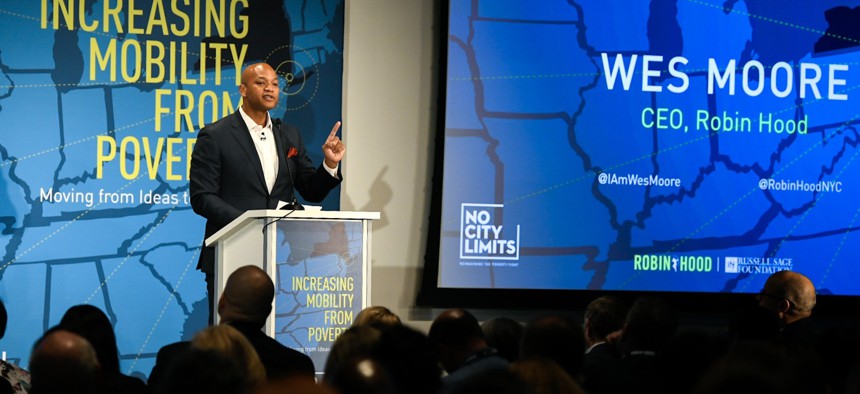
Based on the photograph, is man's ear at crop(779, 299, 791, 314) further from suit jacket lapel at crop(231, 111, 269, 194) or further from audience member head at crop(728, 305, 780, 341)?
suit jacket lapel at crop(231, 111, 269, 194)

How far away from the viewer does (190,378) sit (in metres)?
2.40

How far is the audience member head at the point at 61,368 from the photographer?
247 cm

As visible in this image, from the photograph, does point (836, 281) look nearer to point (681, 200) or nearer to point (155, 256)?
point (681, 200)

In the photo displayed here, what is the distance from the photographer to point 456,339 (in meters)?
3.71

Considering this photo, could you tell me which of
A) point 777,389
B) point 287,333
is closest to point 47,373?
point 777,389

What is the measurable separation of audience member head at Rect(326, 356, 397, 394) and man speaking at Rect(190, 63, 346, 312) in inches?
118

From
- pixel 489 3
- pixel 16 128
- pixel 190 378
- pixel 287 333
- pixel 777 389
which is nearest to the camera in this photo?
pixel 777 389

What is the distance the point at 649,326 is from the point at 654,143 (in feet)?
10.4

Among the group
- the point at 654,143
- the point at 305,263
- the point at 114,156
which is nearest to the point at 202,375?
the point at 305,263

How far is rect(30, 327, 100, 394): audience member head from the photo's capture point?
97.1 inches

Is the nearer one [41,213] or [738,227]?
[41,213]

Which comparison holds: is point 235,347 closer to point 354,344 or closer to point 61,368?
point 354,344

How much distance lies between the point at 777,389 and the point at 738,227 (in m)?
5.39

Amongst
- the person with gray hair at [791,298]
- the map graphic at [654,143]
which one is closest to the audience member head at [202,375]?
the person with gray hair at [791,298]
